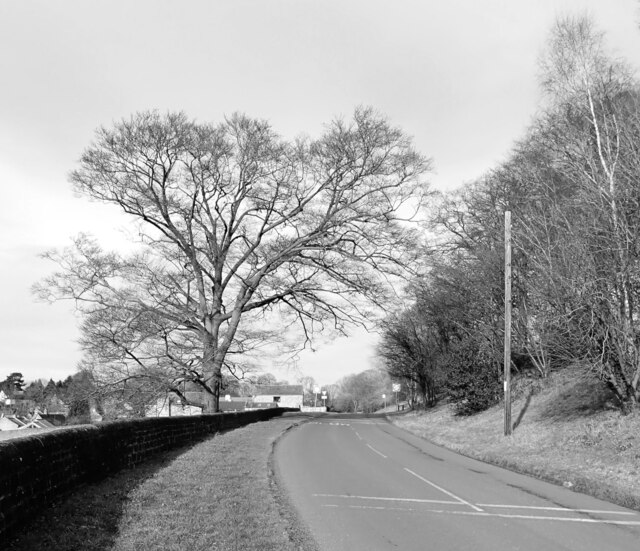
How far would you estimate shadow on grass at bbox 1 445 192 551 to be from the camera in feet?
18.7

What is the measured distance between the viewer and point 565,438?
15812mm

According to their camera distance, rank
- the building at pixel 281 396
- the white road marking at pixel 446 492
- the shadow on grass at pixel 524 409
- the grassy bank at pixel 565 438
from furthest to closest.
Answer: the building at pixel 281 396 → the shadow on grass at pixel 524 409 → the grassy bank at pixel 565 438 → the white road marking at pixel 446 492

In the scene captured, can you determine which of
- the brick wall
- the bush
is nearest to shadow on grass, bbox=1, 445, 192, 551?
the brick wall

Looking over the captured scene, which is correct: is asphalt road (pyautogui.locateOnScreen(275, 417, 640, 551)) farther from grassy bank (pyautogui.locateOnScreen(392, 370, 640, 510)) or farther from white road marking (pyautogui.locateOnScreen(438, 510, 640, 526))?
grassy bank (pyautogui.locateOnScreen(392, 370, 640, 510))

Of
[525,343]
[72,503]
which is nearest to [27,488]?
[72,503]

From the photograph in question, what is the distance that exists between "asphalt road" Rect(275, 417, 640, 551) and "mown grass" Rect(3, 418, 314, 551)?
584 millimetres

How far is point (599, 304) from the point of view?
50.1ft

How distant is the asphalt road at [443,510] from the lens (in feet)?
23.0

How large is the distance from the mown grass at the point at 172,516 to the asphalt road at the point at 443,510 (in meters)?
0.58

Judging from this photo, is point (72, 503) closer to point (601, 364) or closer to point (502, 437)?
point (601, 364)

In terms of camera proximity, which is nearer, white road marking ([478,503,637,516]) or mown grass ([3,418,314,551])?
mown grass ([3,418,314,551])

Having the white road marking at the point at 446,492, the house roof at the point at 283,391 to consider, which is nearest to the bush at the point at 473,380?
the white road marking at the point at 446,492

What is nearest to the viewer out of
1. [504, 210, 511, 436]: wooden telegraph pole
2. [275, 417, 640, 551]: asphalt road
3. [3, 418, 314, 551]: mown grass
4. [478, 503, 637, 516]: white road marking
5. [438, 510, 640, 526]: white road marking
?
[3, 418, 314, 551]: mown grass

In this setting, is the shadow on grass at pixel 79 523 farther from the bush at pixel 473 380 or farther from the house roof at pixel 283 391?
the house roof at pixel 283 391
